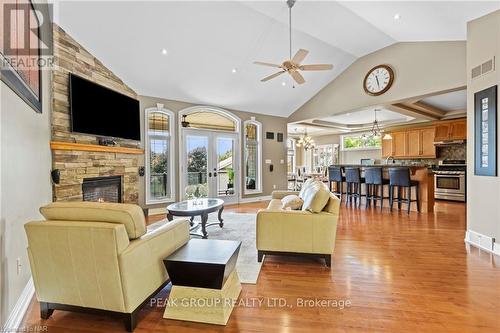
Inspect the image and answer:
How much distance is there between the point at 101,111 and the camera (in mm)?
4387

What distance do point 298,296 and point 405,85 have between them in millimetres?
5204

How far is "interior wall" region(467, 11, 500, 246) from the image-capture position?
332 centimetres

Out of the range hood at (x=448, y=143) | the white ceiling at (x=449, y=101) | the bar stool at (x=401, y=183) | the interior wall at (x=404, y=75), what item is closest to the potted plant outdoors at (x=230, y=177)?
the interior wall at (x=404, y=75)

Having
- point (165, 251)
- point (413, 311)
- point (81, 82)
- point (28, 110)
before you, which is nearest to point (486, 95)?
point (413, 311)

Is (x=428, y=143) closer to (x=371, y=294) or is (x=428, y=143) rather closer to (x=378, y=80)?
(x=378, y=80)

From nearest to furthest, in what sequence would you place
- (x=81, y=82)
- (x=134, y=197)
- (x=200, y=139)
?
1. (x=81, y=82)
2. (x=134, y=197)
3. (x=200, y=139)

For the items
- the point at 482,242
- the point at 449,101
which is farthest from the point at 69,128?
the point at 449,101

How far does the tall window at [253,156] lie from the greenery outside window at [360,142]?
4940mm

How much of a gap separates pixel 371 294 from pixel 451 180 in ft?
23.0

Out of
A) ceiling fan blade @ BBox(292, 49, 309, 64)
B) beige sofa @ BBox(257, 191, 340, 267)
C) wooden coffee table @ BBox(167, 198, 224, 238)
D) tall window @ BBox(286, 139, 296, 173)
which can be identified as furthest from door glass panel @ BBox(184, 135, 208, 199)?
tall window @ BBox(286, 139, 296, 173)

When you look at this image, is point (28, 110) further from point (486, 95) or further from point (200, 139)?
point (486, 95)

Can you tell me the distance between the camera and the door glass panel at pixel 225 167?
7211mm

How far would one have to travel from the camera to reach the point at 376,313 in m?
2.02

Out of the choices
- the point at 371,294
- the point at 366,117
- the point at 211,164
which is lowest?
the point at 371,294
